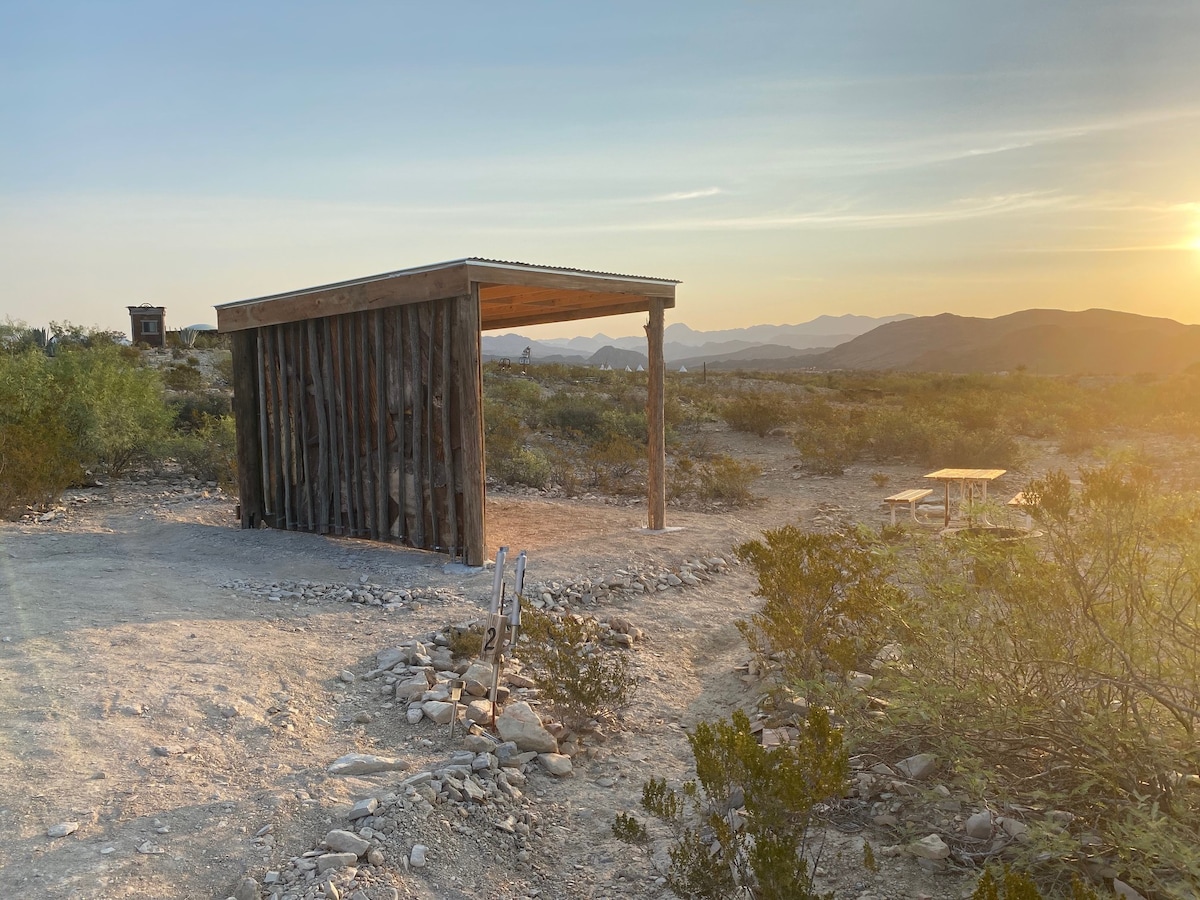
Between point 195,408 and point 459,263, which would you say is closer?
point 459,263

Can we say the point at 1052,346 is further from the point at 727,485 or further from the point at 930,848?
the point at 930,848

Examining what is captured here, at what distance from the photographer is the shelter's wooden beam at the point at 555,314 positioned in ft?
34.3

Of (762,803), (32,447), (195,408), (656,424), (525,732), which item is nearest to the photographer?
(762,803)

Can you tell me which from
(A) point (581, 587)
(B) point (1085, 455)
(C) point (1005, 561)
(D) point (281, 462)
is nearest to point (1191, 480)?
(B) point (1085, 455)

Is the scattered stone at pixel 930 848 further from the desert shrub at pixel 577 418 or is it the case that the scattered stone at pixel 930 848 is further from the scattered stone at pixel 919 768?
the desert shrub at pixel 577 418

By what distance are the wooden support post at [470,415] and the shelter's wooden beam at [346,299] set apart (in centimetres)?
23

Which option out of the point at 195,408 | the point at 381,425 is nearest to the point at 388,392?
the point at 381,425

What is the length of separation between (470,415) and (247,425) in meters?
3.94

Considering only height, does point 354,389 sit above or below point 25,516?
above

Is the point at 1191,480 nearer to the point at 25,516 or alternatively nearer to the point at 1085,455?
the point at 1085,455

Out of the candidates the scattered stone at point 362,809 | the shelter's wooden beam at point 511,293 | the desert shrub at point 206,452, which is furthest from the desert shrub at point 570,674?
the desert shrub at point 206,452

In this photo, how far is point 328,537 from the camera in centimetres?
982

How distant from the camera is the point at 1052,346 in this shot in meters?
102

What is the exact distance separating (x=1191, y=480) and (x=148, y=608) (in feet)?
44.5
